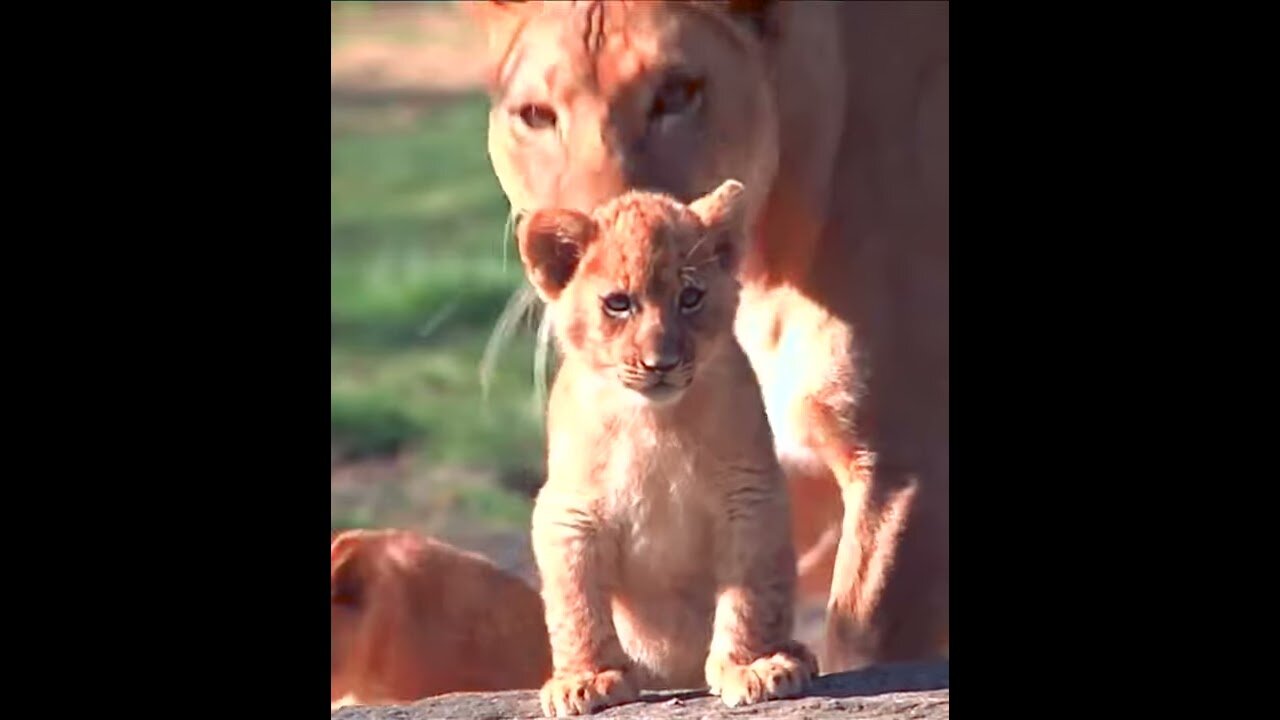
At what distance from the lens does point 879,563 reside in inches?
166

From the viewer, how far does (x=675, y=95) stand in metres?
4.06

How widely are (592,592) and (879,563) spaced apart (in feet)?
2.46

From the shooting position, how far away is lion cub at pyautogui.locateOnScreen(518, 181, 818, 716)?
11.6ft

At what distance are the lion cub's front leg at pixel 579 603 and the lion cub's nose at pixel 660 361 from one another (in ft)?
0.82

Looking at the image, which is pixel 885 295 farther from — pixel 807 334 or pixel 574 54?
pixel 574 54

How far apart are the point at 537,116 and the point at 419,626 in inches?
37.0

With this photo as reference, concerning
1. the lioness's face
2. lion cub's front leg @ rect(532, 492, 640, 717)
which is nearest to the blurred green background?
the lioness's face

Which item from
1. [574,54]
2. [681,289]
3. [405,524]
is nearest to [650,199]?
[681,289]

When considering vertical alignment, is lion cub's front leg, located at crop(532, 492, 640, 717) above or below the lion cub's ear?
below

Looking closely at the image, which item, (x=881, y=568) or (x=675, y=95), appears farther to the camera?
(x=881, y=568)

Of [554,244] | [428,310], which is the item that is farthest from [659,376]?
[428,310]

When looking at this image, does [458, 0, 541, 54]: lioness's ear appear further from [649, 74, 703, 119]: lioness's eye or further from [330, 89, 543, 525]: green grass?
[330, 89, 543, 525]: green grass

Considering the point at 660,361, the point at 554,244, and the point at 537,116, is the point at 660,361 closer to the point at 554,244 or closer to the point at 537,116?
the point at 554,244

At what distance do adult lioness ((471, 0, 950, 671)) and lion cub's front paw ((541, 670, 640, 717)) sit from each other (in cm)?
70
